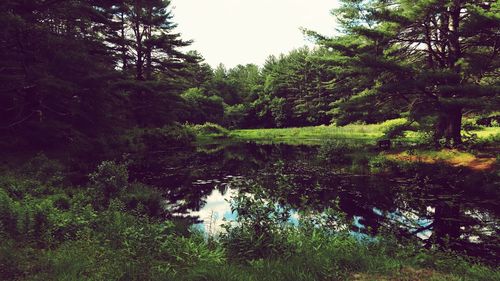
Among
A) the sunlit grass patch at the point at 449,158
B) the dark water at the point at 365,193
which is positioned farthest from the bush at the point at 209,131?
the sunlit grass patch at the point at 449,158

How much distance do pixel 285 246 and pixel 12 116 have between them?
19566mm

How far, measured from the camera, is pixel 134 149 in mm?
25797

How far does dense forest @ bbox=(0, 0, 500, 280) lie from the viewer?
5.82 m

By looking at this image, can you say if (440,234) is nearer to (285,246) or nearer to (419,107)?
(285,246)

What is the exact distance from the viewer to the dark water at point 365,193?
29.7ft

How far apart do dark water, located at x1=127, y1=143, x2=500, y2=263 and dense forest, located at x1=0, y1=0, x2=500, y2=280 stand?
10 cm

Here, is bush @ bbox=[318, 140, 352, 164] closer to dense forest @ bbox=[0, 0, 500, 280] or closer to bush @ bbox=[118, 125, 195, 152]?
dense forest @ bbox=[0, 0, 500, 280]

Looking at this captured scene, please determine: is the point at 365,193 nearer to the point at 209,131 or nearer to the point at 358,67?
the point at 358,67

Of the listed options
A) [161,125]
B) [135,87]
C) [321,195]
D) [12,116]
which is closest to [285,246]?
[321,195]

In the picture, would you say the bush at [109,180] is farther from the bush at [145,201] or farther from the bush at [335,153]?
the bush at [335,153]

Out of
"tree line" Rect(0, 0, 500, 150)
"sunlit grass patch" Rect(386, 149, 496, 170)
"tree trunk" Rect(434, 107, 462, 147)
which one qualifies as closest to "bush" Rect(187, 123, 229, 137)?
"tree line" Rect(0, 0, 500, 150)

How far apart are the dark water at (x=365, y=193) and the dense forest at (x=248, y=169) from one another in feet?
0.32

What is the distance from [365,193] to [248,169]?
24.3 ft

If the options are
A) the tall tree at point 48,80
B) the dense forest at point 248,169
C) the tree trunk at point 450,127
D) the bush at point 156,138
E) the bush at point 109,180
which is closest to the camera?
the dense forest at point 248,169
